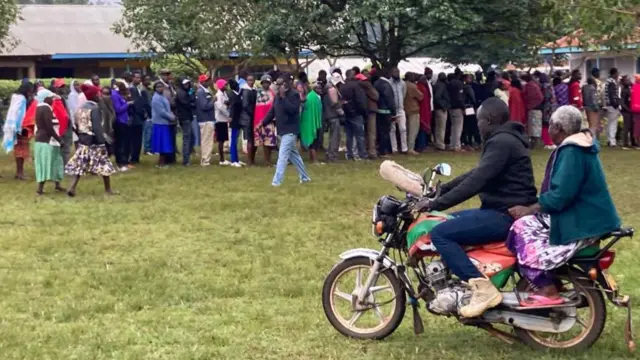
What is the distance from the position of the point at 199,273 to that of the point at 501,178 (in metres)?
3.72

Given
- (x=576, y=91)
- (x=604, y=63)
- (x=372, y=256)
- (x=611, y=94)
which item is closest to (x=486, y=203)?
(x=372, y=256)

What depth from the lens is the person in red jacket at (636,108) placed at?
67.5 feet

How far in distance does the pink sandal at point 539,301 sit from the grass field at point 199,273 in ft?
1.19

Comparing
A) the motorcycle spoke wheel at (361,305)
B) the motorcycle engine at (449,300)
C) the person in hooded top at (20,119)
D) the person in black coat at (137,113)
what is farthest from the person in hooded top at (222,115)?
the motorcycle engine at (449,300)

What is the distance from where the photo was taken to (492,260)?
5973 mm

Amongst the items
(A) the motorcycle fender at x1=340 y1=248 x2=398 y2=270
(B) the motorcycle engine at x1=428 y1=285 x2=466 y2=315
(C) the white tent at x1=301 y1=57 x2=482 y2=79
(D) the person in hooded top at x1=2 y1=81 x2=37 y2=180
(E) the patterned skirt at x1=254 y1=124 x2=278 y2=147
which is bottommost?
(B) the motorcycle engine at x1=428 y1=285 x2=466 y2=315

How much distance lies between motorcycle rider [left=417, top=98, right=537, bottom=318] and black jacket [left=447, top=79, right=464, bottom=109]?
1434 centimetres

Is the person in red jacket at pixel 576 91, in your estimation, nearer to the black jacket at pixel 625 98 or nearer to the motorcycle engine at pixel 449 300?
the black jacket at pixel 625 98

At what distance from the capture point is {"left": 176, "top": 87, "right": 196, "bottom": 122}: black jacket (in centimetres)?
1784

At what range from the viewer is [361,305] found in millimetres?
6402

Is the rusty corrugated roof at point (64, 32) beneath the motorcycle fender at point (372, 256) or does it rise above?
above

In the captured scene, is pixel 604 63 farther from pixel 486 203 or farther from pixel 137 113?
pixel 486 203

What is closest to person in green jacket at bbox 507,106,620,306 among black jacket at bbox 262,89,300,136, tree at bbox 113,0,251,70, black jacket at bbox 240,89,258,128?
black jacket at bbox 262,89,300,136

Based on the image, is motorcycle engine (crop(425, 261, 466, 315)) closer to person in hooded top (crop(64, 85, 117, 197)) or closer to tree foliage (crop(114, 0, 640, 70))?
person in hooded top (crop(64, 85, 117, 197))
